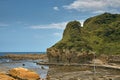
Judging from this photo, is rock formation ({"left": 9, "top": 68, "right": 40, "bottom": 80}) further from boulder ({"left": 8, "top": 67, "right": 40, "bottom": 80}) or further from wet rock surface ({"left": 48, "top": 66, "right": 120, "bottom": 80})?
wet rock surface ({"left": 48, "top": 66, "right": 120, "bottom": 80})

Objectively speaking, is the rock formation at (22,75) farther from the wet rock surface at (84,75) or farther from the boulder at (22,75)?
the wet rock surface at (84,75)

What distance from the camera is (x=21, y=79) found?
4197cm

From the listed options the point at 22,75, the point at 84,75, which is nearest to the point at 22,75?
the point at 22,75

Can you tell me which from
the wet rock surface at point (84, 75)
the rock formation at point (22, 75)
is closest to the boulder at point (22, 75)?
the rock formation at point (22, 75)

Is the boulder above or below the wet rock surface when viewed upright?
above

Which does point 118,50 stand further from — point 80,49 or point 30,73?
point 30,73

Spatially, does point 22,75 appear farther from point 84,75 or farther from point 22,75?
point 84,75

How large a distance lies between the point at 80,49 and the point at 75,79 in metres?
110

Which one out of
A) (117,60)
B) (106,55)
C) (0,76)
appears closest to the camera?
(0,76)

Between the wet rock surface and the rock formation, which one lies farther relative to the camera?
the wet rock surface

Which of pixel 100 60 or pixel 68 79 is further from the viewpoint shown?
pixel 100 60

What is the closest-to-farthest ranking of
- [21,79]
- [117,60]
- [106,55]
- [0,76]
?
1. [0,76]
2. [21,79]
3. [117,60]
4. [106,55]

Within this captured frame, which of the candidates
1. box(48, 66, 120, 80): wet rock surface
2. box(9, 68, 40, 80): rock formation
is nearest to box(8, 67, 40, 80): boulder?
box(9, 68, 40, 80): rock formation

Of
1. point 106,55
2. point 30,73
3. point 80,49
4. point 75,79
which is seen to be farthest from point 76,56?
point 30,73
